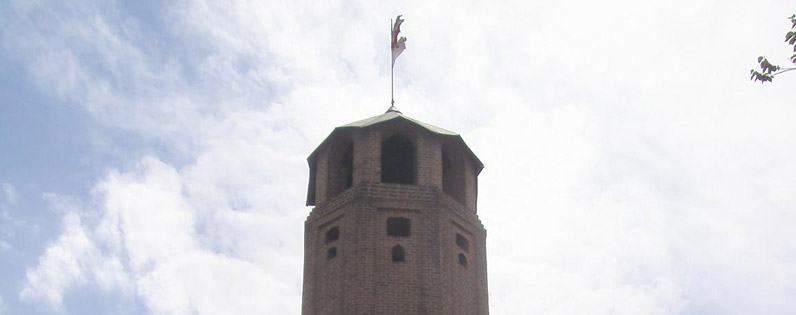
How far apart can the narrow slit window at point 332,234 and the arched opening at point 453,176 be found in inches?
145

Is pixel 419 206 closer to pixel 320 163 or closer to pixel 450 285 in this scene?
pixel 450 285

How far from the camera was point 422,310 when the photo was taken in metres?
21.8

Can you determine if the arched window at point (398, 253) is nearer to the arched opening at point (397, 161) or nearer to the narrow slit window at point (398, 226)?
the narrow slit window at point (398, 226)

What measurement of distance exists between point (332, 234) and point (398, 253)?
222cm

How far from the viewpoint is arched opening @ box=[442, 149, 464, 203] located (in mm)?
25844

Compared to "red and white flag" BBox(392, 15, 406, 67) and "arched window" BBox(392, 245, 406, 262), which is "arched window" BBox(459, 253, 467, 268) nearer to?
"arched window" BBox(392, 245, 406, 262)

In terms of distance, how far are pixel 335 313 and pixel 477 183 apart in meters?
7.11

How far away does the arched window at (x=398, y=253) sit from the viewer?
74.7 ft

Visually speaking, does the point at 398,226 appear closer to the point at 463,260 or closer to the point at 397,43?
the point at 463,260

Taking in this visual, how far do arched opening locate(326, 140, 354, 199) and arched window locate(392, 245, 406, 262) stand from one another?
315cm

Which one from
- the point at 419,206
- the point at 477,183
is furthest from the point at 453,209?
the point at 477,183

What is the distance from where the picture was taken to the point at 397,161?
2722 centimetres

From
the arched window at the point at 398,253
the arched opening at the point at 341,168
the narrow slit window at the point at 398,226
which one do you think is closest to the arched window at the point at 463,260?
the narrow slit window at the point at 398,226

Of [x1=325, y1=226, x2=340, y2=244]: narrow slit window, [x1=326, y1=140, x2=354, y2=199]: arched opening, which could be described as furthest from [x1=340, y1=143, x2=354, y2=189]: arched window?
[x1=325, y1=226, x2=340, y2=244]: narrow slit window
